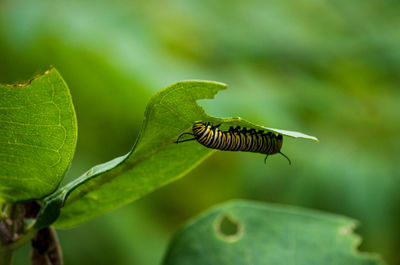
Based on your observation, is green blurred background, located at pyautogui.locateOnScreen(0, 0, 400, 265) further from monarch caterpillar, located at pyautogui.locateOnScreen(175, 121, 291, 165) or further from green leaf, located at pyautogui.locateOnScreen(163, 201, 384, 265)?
monarch caterpillar, located at pyautogui.locateOnScreen(175, 121, 291, 165)

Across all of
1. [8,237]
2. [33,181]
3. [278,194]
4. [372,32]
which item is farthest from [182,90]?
[372,32]

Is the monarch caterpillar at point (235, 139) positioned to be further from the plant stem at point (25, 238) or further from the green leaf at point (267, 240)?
the plant stem at point (25, 238)

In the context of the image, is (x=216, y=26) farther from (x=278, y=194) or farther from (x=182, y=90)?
(x=182, y=90)

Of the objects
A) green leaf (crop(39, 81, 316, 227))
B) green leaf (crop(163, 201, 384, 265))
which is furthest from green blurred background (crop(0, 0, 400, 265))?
green leaf (crop(39, 81, 316, 227))

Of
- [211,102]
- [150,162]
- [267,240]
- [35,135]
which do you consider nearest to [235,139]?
→ [150,162]

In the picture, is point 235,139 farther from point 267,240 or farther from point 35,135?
point 35,135

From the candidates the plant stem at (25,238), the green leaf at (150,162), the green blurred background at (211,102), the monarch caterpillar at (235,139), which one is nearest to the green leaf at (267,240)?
the monarch caterpillar at (235,139)

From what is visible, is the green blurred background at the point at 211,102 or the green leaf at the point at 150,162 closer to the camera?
the green leaf at the point at 150,162
